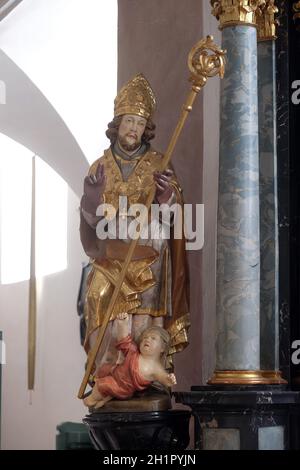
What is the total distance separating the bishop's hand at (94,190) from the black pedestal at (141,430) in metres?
0.98

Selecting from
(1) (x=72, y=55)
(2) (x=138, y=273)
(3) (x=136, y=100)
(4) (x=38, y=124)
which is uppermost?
(1) (x=72, y=55)

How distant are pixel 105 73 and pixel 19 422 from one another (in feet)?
11.3

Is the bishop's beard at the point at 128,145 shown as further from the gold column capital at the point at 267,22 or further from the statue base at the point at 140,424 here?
the statue base at the point at 140,424

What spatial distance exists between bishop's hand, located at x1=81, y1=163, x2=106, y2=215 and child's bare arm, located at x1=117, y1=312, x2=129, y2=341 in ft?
1.70

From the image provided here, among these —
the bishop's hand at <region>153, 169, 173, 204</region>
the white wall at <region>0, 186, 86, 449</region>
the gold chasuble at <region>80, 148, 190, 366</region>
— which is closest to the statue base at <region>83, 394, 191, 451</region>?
the gold chasuble at <region>80, 148, 190, 366</region>

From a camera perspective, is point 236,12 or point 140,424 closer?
point 140,424

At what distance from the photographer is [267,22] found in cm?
607

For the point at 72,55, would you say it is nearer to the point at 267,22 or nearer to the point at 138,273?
the point at 267,22

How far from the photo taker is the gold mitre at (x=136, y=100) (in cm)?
602

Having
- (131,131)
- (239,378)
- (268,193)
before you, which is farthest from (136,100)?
(239,378)

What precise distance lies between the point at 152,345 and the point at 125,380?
200 mm

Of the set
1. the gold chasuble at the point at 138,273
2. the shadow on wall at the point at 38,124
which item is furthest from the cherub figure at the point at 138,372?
the shadow on wall at the point at 38,124

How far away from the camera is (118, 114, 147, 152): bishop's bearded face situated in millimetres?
6004

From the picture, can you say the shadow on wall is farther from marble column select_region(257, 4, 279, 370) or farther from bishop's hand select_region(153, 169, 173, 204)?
bishop's hand select_region(153, 169, 173, 204)
